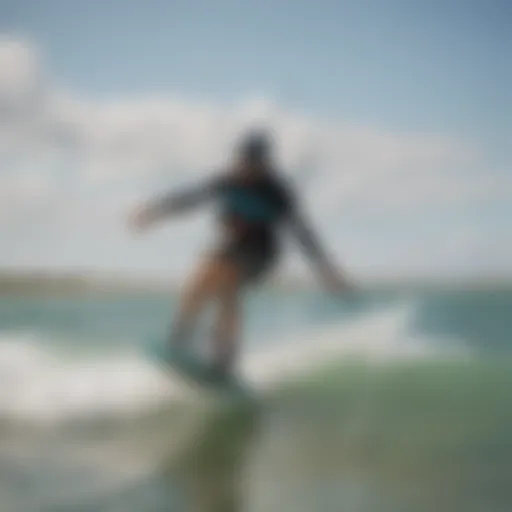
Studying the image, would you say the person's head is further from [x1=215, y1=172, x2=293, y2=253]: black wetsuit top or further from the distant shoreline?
the distant shoreline

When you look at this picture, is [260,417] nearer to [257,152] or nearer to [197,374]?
[197,374]

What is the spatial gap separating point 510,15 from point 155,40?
0.59m

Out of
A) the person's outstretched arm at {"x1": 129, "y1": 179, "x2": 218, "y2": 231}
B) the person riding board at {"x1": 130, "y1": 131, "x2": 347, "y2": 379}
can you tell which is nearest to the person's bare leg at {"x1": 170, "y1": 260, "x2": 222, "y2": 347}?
the person riding board at {"x1": 130, "y1": 131, "x2": 347, "y2": 379}

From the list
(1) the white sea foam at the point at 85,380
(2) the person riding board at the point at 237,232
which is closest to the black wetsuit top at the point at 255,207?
(2) the person riding board at the point at 237,232

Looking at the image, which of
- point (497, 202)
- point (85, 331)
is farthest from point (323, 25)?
point (85, 331)

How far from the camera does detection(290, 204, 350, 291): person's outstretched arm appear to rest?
53.9 inches

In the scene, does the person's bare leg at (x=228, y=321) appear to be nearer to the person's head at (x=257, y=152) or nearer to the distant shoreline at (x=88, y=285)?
the distant shoreline at (x=88, y=285)

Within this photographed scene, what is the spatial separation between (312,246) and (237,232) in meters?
0.12

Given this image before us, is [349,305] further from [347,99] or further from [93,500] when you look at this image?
[93,500]

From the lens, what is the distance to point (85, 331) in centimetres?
135

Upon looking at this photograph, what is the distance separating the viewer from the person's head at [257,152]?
4.50 ft

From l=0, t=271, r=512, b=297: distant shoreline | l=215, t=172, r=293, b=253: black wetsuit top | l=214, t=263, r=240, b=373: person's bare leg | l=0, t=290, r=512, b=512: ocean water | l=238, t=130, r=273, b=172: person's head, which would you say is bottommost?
l=0, t=290, r=512, b=512: ocean water

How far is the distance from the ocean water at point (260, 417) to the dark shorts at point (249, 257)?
0.03 metres

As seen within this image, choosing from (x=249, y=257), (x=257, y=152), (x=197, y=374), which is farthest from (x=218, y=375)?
(x=257, y=152)
